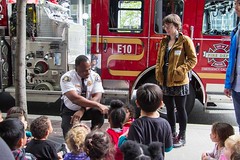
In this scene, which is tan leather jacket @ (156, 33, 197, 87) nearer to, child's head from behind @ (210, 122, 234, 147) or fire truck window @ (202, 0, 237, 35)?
child's head from behind @ (210, 122, 234, 147)

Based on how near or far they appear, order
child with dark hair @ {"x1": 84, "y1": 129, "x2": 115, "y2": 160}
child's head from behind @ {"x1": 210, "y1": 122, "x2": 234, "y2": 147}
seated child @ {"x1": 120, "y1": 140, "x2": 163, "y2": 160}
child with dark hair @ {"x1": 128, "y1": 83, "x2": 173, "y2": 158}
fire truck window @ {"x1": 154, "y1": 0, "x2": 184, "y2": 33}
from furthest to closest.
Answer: fire truck window @ {"x1": 154, "y1": 0, "x2": 184, "y2": 33} < child's head from behind @ {"x1": 210, "y1": 122, "x2": 234, "y2": 147} < child with dark hair @ {"x1": 128, "y1": 83, "x2": 173, "y2": 158} < child with dark hair @ {"x1": 84, "y1": 129, "x2": 115, "y2": 160} < seated child @ {"x1": 120, "y1": 140, "x2": 163, "y2": 160}

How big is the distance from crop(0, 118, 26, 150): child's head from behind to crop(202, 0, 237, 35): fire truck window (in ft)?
12.5

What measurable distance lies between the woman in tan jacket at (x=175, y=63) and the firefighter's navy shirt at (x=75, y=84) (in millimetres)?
806

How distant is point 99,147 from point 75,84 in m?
1.68

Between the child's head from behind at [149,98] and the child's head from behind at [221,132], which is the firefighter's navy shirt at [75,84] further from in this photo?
the child's head from behind at [221,132]

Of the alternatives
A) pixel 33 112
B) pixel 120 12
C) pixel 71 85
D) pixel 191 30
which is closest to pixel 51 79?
pixel 33 112

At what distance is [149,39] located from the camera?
5703mm

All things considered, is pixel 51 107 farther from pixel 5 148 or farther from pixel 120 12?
pixel 5 148

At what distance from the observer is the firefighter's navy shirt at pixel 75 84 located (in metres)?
4.00

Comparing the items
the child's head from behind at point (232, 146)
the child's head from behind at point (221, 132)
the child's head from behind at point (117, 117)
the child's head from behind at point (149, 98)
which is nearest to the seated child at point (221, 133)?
the child's head from behind at point (221, 132)

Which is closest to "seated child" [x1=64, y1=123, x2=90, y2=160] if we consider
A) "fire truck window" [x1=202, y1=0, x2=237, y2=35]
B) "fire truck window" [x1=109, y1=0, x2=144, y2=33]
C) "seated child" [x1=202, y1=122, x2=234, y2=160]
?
"seated child" [x1=202, y1=122, x2=234, y2=160]

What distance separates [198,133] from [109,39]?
2086mm

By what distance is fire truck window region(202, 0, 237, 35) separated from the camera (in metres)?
5.52

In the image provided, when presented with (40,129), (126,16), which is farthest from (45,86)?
(40,129)
